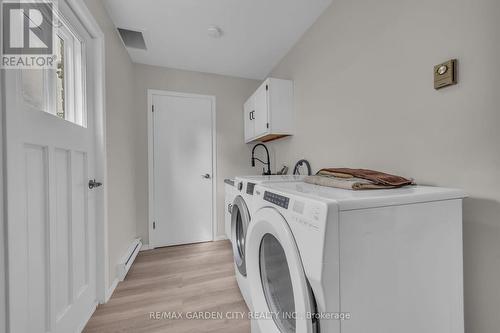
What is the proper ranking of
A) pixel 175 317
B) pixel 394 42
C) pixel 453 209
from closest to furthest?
pixel 453 209, pixel 394 42, pixel 175 317

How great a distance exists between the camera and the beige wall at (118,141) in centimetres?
160

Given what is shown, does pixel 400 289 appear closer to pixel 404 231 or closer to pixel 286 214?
pixel 404 231

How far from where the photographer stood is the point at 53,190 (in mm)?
992

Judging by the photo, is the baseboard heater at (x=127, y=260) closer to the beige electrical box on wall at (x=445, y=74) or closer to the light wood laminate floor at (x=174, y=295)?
the light wood laminate floor at (x=174, y=295)

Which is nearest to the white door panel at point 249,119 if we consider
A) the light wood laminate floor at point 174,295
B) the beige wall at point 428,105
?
the beige wall at point 428,105

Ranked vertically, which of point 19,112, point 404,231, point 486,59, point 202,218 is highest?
point 486,59

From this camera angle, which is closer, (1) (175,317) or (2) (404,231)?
(2) (404,231)

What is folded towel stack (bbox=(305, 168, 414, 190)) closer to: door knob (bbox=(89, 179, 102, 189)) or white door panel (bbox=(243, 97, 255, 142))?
door knob (bbox=(89, 179, 102, 189))

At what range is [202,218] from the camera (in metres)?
2.66

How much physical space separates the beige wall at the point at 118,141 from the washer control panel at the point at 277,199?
1.35 metres

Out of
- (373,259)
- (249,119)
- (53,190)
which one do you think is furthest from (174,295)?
(249,119)

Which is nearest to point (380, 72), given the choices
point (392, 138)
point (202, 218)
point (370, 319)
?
point (392, 138)

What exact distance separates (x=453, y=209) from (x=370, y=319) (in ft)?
1.65

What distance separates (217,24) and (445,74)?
1.69 metres
